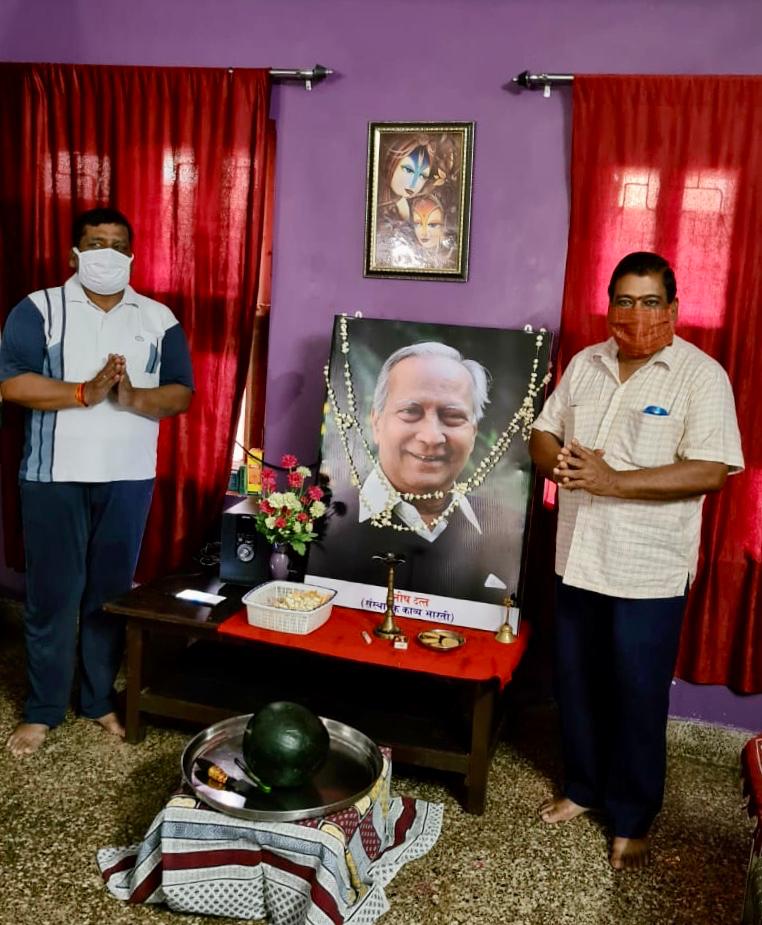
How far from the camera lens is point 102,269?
9.21ft

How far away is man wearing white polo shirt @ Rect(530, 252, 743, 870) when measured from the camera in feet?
7.68

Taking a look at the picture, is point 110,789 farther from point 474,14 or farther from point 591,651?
point 474,14

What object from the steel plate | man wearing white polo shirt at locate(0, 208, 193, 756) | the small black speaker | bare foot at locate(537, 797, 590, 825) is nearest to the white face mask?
man wearing white polo shirt at locate(0, 208, 193, 756)

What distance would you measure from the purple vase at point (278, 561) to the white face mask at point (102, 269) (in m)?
0.97

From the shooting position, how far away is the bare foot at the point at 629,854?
2502 millimetres

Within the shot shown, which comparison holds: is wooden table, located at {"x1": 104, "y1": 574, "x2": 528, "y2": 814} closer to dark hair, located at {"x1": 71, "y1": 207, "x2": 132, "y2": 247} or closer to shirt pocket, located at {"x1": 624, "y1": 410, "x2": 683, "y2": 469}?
shirt pocket, located at {"x1": 624, "y1": 410, "x2": 683, "y2": 469}

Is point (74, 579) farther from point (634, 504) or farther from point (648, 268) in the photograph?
point (648, 268)

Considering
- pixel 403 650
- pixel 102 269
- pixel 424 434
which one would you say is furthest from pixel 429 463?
pixel 102 269

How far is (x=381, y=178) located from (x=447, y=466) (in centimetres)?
102

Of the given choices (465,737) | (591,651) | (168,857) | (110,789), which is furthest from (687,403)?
(110,789)

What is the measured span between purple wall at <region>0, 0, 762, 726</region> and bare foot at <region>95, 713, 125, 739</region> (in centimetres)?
109

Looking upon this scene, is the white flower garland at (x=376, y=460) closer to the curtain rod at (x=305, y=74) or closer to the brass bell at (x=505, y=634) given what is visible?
the brass bell at (x=505, y=634)

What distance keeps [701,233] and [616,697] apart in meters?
1.42

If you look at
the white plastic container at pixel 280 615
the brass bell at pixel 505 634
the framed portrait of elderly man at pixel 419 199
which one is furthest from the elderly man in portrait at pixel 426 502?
the framed portrait of elderly man at pixel 419 199
